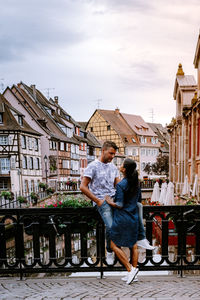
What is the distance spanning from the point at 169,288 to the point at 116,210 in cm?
130

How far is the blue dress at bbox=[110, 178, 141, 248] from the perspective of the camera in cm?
414

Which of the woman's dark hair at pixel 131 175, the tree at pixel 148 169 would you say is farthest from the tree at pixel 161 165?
the woman's dark hair at pixel 131 175

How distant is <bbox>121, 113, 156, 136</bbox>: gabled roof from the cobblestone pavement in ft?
193

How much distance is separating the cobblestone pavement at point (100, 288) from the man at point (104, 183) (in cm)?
55

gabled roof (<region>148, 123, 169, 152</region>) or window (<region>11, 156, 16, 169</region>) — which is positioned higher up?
gabled roof (<region>148, 123, 169, 152</region>)

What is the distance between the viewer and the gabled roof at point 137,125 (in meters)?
63.1

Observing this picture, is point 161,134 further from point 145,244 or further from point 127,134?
point 145,244

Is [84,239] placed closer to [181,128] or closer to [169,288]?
[169,288]

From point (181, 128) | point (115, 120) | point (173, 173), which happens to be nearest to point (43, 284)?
point (181, 128)

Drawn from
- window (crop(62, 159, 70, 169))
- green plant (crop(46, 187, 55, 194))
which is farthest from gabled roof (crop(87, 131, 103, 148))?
green plant (crop(46, 187, 55, 194))

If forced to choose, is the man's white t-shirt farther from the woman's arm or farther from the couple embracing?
the woman's arm

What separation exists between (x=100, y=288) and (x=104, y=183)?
1492 mm

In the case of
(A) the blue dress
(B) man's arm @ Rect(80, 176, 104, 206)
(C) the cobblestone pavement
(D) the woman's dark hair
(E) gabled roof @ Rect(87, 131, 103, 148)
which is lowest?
(C) the cobblestone pavement

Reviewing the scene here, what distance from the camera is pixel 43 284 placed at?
4.34 metres
